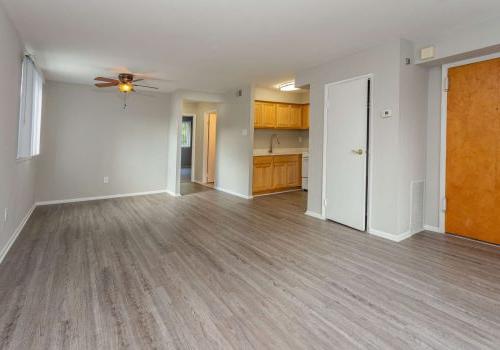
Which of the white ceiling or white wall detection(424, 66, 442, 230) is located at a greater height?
the white ceiling

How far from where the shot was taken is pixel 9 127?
291 centimetres

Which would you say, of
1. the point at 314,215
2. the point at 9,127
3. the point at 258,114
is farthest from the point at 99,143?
the point at 314,215

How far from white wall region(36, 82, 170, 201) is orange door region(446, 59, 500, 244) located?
5479 mm

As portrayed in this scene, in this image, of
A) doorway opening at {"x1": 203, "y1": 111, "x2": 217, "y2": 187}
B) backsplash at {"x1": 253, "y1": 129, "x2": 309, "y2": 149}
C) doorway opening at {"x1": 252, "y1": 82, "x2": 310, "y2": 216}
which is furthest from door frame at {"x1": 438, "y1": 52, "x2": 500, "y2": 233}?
doorway opening at {"x1": 203, "y1": 111, "x2": 217, "y2": 187}

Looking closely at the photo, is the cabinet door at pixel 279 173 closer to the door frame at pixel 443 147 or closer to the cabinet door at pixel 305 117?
the cabinet door at pixel 305 117

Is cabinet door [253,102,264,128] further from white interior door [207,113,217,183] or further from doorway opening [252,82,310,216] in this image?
white interior door [207,113,217,183]

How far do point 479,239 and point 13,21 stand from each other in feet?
18.4

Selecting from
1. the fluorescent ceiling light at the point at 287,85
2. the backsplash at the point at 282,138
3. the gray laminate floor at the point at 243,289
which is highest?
the fluorescent ceiling light at the point at 287,85

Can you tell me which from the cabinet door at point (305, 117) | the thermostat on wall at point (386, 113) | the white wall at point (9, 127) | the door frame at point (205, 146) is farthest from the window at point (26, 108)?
the cabinet door at point (305, 117)

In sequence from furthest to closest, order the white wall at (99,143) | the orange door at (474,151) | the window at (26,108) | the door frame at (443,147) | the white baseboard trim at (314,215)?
1. the white wall at (99,143)
2. the white baseboard trim at (314,215)
3. the door frame at (443,147)
4. the window at (26,108)
5. the orange door at (474,151)

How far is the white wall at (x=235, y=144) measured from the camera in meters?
6.03

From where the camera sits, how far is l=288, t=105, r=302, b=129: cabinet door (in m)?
6.95

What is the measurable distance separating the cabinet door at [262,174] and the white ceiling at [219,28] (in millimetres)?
2349

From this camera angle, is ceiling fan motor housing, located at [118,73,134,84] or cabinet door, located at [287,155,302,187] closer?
ceiling fan motor housing, located at [118,73,134,84]
